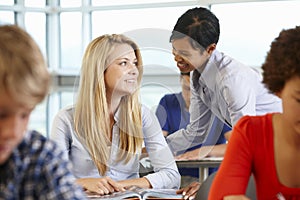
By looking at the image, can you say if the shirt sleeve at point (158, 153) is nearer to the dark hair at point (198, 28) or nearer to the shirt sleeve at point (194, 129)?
the shirt sleeve at point (194, 129)

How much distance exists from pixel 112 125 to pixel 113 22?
3.76 metres

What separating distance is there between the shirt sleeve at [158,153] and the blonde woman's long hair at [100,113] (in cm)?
5

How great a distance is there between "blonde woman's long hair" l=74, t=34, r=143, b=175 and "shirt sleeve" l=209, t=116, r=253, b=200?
39.7 inches

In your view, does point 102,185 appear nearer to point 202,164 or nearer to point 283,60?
point 202,164

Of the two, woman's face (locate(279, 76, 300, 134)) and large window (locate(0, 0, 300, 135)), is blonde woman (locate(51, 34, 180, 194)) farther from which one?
large window (locate(0, 0, 300, 135))

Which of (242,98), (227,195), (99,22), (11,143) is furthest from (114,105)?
(99,22)

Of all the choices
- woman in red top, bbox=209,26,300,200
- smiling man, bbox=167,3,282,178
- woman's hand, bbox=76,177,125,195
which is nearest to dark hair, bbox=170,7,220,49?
smiling man, bbox=167,3,282,178

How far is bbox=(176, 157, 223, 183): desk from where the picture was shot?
2812 millimetres

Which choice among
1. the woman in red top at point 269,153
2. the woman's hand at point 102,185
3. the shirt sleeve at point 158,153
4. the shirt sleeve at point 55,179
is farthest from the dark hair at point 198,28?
the shirt sleeve at point 55,179

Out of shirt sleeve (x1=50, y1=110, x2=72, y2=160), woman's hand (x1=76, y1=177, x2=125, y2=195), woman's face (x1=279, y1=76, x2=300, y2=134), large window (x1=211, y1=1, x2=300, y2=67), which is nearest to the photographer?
woman's face (x1=279, y1=76, x2=300, y2=134)

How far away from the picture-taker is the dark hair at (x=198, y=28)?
9.12ft

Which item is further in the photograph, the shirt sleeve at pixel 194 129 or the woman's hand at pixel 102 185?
the shirt sleeve at pixel 194 129

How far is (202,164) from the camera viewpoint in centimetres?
285

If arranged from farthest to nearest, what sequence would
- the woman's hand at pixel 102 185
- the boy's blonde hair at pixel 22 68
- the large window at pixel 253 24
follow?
the large window at pixel 253 24, the woman's hand at pixel 102 185, the boy's blonde hair at pixel 22 68
